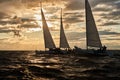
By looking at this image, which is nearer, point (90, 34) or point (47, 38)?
point (90, 34)

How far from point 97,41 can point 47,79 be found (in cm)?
4706

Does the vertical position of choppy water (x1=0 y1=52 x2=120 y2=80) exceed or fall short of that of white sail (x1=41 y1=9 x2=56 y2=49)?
it falls short

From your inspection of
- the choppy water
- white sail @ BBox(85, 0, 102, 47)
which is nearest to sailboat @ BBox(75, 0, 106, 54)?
white sail @ BBox(85, 0, 102, 47)

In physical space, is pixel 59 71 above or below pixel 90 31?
below

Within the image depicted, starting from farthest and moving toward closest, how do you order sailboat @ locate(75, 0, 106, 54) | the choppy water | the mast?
the mast → sailboat @ locate(75, 0, 106, 54) → the choppy water

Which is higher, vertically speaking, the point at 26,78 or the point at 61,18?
the point at 61,18

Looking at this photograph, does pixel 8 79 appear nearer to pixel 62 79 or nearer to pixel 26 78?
A: pixel 26 78

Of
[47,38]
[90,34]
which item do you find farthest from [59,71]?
[47,38]

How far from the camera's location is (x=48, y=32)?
107 metres

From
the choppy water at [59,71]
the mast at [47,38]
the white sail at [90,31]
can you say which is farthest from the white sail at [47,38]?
the choppy water at [59,71]

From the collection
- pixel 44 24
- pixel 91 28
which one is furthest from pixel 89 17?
pixel 44 24

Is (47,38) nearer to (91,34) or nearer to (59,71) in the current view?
(91,34)

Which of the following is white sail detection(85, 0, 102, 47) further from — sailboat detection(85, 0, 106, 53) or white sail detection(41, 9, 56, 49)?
white sail detection(41, 9, 56, 49)

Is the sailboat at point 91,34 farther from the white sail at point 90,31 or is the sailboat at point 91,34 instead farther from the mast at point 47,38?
the mast at point 47,38
